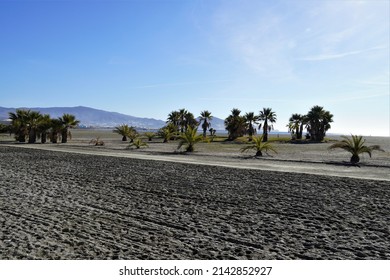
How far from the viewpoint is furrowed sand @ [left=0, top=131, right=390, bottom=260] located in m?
5.25

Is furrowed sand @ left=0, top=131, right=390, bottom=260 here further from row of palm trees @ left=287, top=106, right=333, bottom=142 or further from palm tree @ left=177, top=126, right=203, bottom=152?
row of palm trees @ left=287, top=106, right=333, bottom=142

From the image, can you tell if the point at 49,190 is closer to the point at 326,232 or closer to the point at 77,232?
the point at 77,232

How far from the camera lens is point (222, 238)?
585 cm

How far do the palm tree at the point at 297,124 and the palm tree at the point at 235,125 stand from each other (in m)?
11.7

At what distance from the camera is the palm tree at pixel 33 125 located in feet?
134

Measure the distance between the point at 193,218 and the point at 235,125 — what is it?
57.3 metres

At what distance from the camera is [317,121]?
215 feet

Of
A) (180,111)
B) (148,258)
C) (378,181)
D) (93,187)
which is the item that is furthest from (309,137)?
(148,258)

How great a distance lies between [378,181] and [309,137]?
5855cm

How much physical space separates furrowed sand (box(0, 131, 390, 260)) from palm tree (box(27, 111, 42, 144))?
103 feet

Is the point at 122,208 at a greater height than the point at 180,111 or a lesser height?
lesser

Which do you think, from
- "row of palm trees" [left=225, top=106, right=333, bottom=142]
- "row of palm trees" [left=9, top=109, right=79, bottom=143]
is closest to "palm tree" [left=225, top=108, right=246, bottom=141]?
"row of palm trees" [left=225, top=106, right=333, bottom=142]

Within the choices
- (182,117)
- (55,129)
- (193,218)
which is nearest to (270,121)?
(182,117)

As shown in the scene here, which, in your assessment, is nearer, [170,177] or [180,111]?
[170,177]
